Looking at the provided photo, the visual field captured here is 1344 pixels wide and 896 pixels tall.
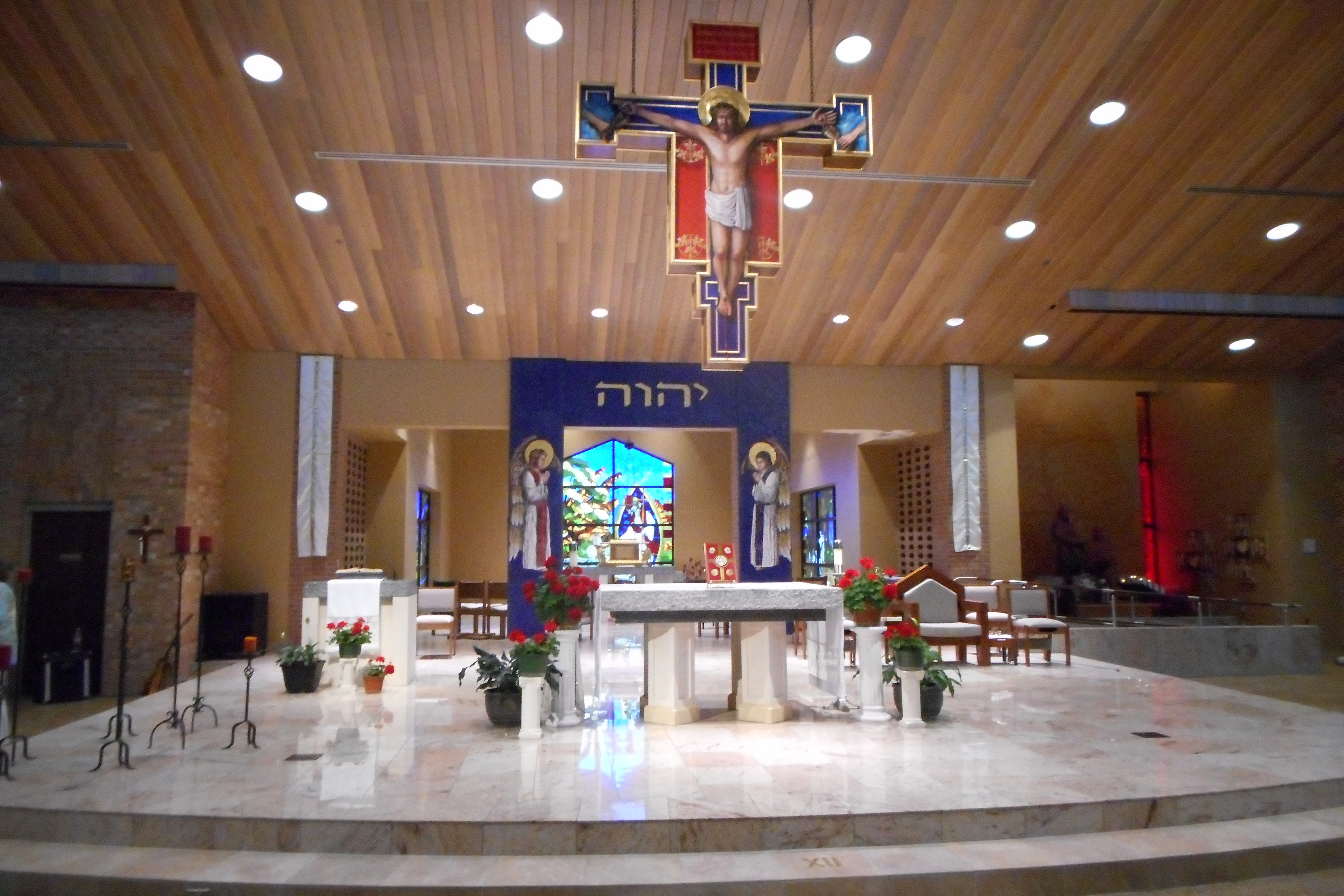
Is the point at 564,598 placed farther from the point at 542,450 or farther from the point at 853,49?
the point at 542,450

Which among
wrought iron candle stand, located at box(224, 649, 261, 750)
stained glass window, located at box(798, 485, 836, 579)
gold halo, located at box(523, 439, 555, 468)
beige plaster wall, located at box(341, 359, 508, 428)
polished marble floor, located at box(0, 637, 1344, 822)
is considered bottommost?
polished marble floor, located at box(0, 637, 1344, 822)

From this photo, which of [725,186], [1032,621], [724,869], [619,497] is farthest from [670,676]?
[619,497]

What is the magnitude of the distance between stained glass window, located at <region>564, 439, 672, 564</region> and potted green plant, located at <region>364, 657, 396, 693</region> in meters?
8.58

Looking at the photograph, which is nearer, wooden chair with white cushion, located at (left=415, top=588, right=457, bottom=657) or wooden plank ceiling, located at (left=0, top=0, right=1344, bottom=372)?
wooden plank ceiling, located at (left=0, top=0, right=1344, bottom=372)

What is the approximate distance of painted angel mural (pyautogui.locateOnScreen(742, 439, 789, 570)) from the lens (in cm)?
1130

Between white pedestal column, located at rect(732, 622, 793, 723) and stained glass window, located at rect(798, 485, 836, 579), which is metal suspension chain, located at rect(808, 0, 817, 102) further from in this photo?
stained glass window, located at rect(798, 485, 836, 579)

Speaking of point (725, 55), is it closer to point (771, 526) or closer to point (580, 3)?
point (580, 3)

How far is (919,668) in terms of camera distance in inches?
235

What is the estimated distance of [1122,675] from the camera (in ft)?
27.1

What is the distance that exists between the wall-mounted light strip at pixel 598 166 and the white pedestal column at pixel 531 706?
12.7ft

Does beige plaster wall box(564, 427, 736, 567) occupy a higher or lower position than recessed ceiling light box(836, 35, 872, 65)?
lower

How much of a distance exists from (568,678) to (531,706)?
42 cm

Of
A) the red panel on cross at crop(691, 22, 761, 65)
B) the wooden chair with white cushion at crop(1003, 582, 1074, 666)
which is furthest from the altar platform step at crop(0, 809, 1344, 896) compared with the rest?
the wooden chair with white cushion at crop(1003, 582, 1074, 666)

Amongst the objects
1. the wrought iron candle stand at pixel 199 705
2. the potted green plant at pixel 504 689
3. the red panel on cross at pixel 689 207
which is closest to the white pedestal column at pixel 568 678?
the potted green plant at pixel 504 689
